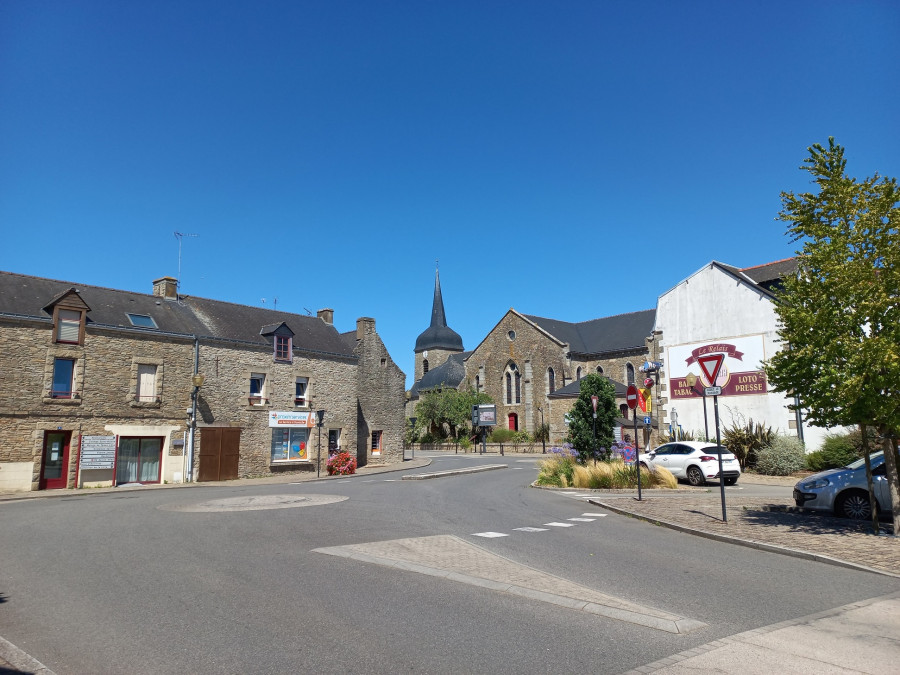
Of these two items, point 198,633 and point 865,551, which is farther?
point 865,551

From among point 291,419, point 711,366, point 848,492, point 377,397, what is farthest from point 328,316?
point 848,492

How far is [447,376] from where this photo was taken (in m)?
70.6

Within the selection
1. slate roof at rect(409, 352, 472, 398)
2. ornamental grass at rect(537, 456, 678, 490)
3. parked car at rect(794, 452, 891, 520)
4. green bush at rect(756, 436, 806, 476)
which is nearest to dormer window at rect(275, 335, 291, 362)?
ornamental grass at rect(537, 456, 678, 490)

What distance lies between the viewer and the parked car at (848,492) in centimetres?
1152

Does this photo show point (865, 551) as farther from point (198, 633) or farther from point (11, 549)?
point (11, 549)

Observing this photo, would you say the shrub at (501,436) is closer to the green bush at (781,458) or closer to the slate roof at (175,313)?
the slate roof at (175,313)

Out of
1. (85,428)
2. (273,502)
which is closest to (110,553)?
(273,502)

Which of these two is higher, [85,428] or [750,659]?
[85,428]

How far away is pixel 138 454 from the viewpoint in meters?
24.9

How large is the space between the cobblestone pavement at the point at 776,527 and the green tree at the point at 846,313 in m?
0.88

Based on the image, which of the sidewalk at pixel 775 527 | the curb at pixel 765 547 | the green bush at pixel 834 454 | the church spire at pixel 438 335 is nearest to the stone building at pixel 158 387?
the sidewalk at pixel 775 527

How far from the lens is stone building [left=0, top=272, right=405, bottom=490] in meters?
22.2

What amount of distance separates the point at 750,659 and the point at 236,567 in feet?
18.9

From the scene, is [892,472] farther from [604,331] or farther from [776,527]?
[604,331]
